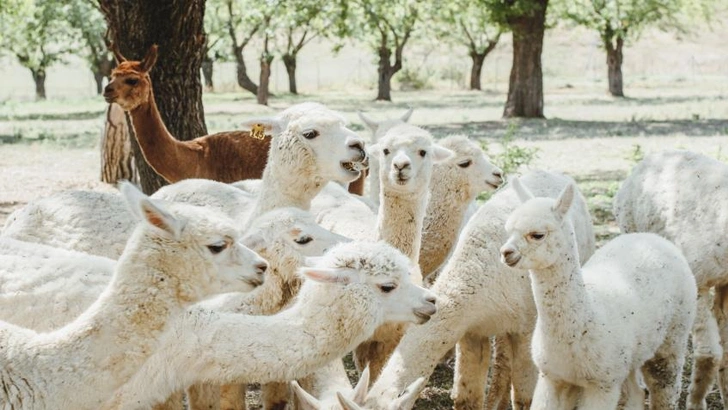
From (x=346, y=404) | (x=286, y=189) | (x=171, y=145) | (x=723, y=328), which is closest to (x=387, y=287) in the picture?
(x=346, y=404)

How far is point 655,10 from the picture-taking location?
3797 centimetres

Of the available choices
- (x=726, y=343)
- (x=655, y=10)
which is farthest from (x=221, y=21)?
(x=726, y=343)

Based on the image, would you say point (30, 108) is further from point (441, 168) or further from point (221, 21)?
point (441, 168)

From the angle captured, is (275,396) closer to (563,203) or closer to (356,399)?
(356,399)

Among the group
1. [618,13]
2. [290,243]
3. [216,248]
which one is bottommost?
[290,243]

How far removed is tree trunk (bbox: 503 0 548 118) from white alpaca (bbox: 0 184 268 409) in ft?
72.9

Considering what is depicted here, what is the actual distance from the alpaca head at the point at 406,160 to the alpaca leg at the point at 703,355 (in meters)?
1.84

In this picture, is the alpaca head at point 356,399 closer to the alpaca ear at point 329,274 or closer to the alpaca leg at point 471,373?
the alpaca ear at point 329,274

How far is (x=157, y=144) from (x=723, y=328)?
4.59 meters

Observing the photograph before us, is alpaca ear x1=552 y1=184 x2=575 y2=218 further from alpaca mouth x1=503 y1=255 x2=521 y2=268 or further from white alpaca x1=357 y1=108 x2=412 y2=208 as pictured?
white alpaca x1=357 y1=108 x2=412 y2=208

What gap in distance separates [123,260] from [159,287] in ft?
0.63

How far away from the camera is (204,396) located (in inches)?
214

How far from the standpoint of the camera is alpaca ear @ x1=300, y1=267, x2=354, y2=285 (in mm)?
4594

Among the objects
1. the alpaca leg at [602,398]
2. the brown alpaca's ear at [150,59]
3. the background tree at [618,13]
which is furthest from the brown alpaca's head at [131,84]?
the background tree at [618,13]
